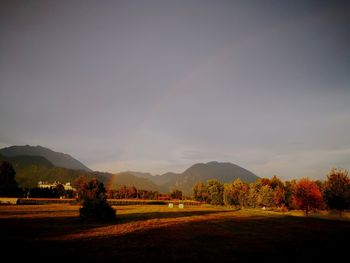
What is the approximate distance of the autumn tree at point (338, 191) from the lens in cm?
6535

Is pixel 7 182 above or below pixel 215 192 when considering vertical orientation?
above

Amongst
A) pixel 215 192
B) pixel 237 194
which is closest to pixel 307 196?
pixel 237 194

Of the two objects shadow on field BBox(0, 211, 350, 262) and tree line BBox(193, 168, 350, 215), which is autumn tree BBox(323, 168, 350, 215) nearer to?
tree line BBox(193, 168, 350, 215)

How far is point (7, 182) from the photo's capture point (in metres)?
131

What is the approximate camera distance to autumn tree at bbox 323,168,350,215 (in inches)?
2573

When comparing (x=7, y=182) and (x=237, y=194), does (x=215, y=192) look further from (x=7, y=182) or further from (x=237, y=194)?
(x=7, y=182)

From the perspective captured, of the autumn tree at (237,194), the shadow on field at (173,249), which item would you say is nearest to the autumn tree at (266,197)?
the autumn tree at (237,194)

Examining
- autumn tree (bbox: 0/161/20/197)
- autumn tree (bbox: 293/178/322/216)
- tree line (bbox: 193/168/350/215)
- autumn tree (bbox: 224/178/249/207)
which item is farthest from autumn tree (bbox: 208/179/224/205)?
autumn tree (bbox: 0/161/20/197)

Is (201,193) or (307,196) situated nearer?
(307,196)

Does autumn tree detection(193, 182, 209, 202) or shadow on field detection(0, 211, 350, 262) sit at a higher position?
shadow on field detection(0, 211, 350, 262)

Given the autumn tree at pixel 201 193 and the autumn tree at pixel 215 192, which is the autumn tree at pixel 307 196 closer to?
the autumn tree at pixel 215 192

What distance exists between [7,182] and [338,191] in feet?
444

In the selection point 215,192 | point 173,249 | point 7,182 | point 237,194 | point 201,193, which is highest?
point 7,182

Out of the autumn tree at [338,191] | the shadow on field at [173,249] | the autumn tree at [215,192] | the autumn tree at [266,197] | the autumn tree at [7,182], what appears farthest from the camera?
the autumn tree at [215,192]
